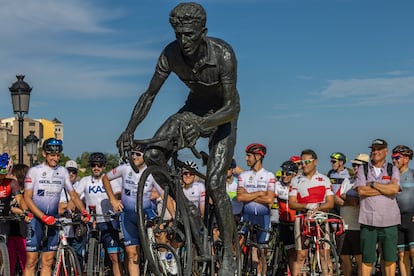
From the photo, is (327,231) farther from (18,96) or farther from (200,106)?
(18,96)

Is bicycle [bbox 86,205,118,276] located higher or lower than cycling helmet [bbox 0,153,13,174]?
lower

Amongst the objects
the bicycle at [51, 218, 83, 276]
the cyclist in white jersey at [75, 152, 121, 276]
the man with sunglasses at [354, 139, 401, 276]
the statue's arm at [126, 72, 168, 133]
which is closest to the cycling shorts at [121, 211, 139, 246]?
the cyclist in white jersey at [75, 152, 121, 276]

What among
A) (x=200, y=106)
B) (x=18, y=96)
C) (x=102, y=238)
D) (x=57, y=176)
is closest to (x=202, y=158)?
(x=200, y=106)

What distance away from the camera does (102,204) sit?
11844 mm

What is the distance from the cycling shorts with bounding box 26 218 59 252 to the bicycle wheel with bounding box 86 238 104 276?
82 cm

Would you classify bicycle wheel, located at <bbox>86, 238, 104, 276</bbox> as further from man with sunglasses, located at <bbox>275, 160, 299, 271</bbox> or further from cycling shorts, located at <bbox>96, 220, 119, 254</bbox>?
man with sunglasses, located at <bbox>275, 160, 299, 271</bbox>

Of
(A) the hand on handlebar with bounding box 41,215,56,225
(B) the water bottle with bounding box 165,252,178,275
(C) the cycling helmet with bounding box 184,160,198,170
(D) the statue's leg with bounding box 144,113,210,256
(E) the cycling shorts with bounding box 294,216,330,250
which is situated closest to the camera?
(D) the statue's leg with bounding box 144,113,210,256

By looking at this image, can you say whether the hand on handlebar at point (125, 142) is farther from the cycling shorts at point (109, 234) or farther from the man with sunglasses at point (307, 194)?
the man with sunglasses at point (307, 194)

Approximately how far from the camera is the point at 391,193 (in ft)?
35.3

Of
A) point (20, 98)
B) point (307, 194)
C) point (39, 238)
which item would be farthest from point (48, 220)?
point (20, 98)

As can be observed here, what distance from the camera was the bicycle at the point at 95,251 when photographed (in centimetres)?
1106

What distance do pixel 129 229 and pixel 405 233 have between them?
392 cm

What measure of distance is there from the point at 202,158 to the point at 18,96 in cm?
1091

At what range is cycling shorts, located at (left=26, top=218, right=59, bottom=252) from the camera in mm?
10289
